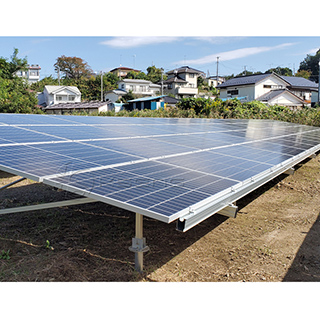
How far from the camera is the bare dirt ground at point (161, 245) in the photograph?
20.7ft

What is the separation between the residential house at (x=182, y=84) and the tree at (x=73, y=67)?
3671 cm

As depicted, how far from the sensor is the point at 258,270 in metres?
6.60

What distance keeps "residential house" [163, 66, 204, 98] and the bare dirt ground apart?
8386 cm

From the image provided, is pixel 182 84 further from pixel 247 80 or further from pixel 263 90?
pixel 263 90

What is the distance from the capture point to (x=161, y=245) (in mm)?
7691

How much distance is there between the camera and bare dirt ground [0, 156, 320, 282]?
6309 millimetres

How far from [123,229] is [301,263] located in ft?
14.6

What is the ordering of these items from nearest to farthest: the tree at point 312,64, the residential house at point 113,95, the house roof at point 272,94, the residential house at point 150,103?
1. the residential house at point 150,103
2. the house roof at point 272,94
3. the residential house at point 113,95
4. the tree at point 312,64

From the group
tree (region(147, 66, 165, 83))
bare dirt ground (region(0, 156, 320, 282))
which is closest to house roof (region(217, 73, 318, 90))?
tree (region(147, 66, 165, 83))

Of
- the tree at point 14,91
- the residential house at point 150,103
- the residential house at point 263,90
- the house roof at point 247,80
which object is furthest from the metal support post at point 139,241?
the house roof at point 247,80

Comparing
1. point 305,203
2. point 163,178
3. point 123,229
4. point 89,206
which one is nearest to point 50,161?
point 163,178

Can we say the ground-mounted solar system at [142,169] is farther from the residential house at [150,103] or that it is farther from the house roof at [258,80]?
the house roof at [258,80]

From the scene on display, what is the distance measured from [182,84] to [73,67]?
45.7 meters

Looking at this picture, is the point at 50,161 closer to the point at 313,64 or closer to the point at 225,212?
the point at 225,212
